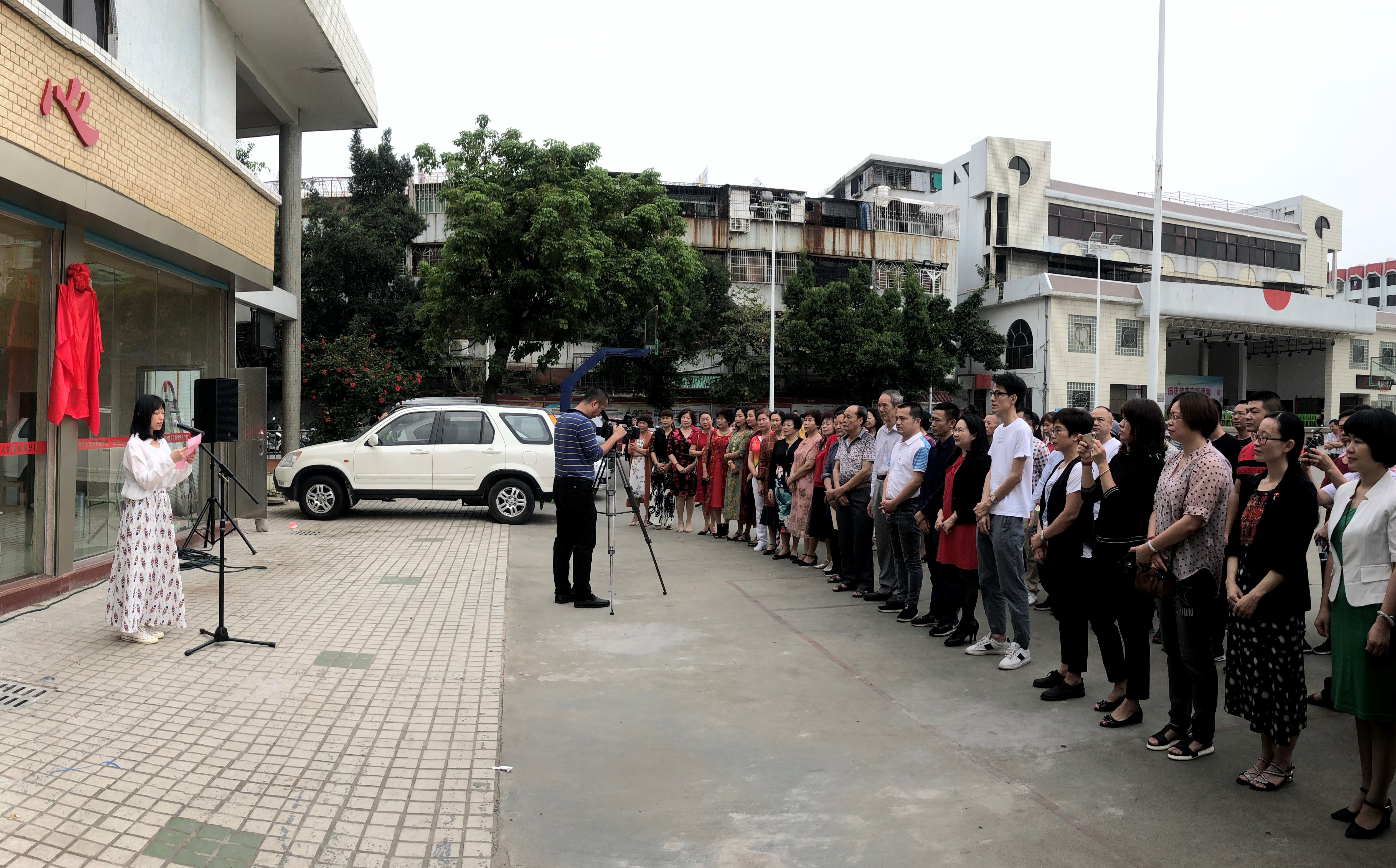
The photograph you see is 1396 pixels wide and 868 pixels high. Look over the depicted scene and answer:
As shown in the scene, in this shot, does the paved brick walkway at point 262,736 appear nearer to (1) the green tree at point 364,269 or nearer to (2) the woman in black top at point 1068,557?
(2) the woman in black top at point 1068,557

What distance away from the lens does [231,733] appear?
15.5 feet

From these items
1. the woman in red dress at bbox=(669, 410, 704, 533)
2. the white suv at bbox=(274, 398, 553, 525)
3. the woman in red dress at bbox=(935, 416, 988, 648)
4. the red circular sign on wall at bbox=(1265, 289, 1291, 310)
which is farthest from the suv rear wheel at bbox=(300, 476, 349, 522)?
the red circular sign on wall at bbox=(1265, 289, 1291, 310)

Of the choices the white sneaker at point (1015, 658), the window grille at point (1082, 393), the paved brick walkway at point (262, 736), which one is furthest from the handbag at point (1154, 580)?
the window grille at point (1082, 393)

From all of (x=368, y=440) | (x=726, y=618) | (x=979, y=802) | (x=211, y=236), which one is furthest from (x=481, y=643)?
(x=368, y=440)

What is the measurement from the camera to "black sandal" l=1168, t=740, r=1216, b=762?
4574mm

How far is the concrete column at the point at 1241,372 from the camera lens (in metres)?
48.0

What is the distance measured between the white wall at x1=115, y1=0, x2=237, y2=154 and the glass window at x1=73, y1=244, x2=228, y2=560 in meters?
1.94

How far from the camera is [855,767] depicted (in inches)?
179

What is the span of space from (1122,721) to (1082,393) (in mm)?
38705

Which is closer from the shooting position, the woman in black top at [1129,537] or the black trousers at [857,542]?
the woman in black top at [1129,537]

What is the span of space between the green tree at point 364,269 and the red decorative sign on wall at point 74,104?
23373mm

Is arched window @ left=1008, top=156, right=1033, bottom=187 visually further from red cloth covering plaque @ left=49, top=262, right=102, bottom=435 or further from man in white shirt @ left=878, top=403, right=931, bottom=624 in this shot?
red cloth covering plaque @ left=49, top=262, right=102, bottom=435

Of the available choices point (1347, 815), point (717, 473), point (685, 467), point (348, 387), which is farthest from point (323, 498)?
point (1347, 815)

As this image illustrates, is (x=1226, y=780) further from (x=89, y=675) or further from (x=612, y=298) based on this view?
(x=612, y=298)
